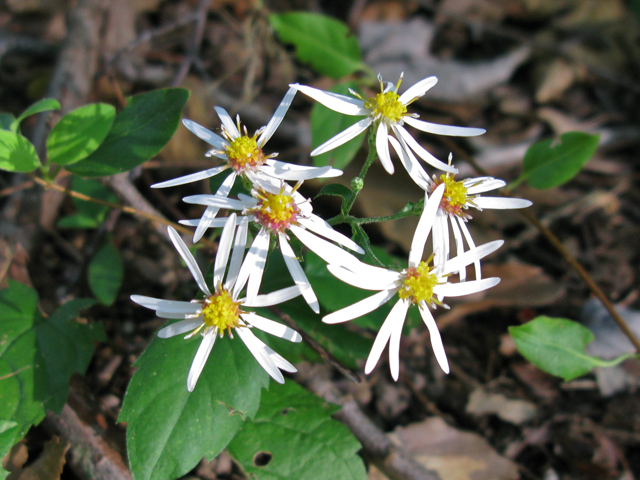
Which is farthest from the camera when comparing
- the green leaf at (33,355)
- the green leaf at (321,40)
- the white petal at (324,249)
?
the green leaf at (321,40)

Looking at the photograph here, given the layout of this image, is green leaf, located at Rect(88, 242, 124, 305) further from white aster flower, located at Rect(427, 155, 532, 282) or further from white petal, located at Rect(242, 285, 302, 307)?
white aster flower, located at Rect(427, 155, 532, 282)

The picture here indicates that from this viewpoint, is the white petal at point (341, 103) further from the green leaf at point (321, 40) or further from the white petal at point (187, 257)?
the green leaf at point (321, 40)

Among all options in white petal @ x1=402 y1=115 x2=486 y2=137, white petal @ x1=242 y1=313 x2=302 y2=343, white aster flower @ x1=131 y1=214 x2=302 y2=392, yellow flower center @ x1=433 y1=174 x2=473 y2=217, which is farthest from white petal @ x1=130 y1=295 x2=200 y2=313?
white petal @ x1=402 y1=115 x2=486 y2=137

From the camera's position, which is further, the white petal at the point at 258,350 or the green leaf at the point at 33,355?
the green leaf at the point at 33,355

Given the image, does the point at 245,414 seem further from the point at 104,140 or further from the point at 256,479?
the point at 104,140

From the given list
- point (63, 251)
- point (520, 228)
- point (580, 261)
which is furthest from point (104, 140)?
point (580, 261)

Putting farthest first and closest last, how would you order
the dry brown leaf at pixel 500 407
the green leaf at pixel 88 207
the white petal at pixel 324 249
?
the dry brown leaf at pixel 500 407 < the green leaf at pixel 88 207 < the white petal at pixel 324 249

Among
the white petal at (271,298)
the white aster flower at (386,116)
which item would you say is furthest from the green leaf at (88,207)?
the white aster flower at (386,116)
